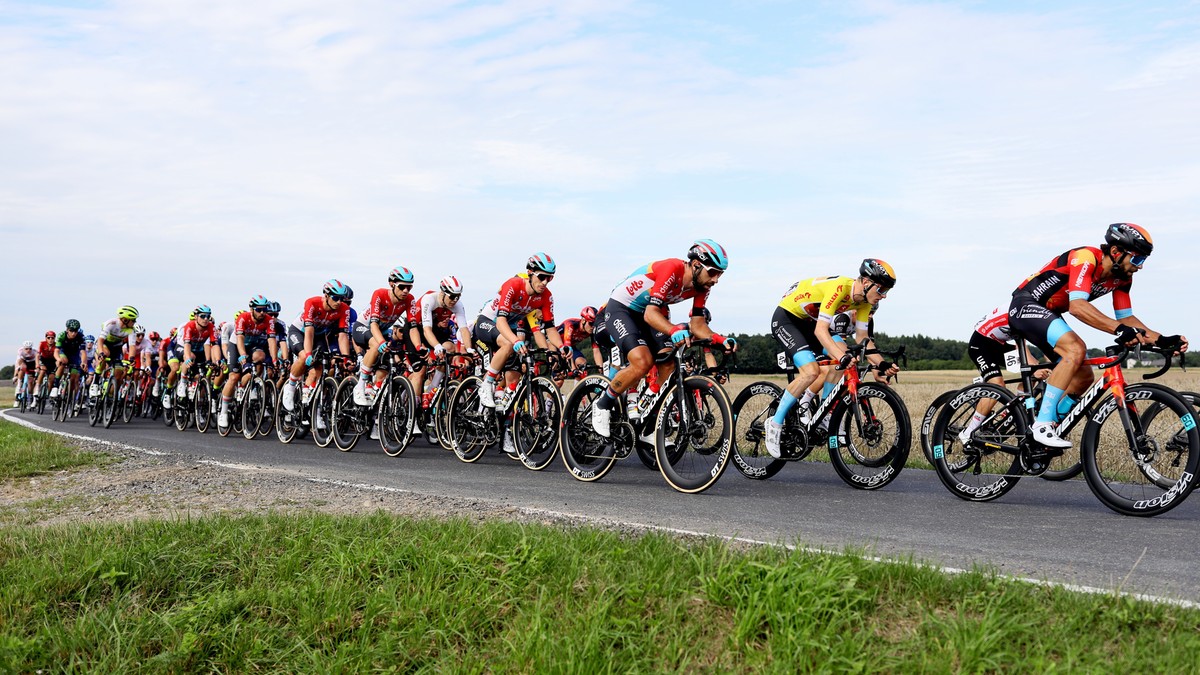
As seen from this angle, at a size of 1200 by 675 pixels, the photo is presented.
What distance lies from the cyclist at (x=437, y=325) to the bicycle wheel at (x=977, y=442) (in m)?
6.31

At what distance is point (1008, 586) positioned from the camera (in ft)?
14.1

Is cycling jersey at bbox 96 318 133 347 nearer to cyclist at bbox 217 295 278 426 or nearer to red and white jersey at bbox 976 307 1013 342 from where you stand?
cyclist at bbox 217 295 278 426

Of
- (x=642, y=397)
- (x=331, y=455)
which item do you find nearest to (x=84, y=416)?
(x=331, y=455)

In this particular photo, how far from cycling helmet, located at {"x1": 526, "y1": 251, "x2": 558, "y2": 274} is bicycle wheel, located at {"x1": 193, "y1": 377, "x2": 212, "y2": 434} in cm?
935

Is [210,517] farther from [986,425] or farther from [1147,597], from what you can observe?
[986,425]

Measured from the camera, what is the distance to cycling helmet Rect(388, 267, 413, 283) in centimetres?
1357

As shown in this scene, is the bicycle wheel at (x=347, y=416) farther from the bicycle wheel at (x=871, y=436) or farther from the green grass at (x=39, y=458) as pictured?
the bicycle wheel at (x=871, y=436)

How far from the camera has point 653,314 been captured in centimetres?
903

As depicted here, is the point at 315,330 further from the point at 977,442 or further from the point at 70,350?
the point at 70,350

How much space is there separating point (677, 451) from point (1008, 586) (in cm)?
462

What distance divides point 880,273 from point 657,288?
206cm

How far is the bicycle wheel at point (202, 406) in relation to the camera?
1820 cm

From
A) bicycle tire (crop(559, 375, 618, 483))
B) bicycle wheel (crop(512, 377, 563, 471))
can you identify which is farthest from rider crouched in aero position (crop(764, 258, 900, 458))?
bicycle wheel (crop(512, 377, 563, 471))

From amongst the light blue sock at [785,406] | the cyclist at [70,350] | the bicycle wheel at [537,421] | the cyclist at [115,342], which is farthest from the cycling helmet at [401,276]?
the cyclist at [70,350]
